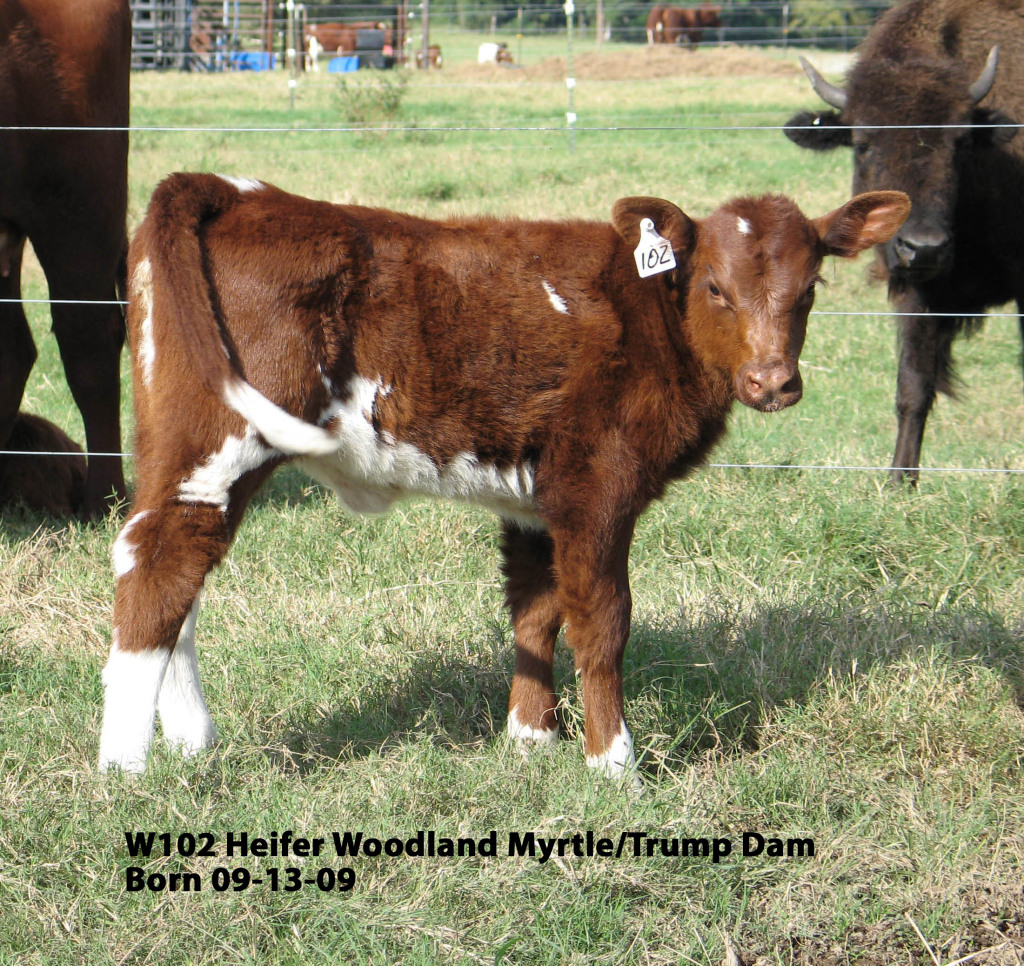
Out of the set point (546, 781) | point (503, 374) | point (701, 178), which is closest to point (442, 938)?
point (546, 781)

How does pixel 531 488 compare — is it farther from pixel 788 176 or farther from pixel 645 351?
pixel 788 176

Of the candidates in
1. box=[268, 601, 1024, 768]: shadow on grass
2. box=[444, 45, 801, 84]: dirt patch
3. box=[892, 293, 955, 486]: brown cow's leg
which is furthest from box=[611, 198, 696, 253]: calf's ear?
box=[444, 45, 801, 84]: dirt patch

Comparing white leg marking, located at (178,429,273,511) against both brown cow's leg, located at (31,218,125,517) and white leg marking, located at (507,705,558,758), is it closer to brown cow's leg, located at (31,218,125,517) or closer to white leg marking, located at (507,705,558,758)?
white leg marking, located at (507,705,558,758)

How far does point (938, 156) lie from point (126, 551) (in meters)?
4.50

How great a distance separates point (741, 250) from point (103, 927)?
240 cm

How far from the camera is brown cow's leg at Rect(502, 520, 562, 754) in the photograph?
12.0 ft

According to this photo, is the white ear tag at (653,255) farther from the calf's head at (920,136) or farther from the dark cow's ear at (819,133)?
the dark cow's ear at (819,133)

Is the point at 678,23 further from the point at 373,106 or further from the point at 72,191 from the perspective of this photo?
the point at 72,191

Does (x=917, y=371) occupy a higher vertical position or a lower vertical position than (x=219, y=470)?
lower

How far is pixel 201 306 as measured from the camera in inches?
115

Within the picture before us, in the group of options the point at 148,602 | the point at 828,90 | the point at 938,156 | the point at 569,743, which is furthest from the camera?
the point at 828,90

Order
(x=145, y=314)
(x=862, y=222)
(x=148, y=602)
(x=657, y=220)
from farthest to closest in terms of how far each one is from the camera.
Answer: (x=862, y=222) < (x=657, y=220) < (x=145, y=314) < (x=148, y=602)

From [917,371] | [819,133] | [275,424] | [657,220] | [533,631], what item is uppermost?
[819,133]

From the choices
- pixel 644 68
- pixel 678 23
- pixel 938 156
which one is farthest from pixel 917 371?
pixel 678 23
